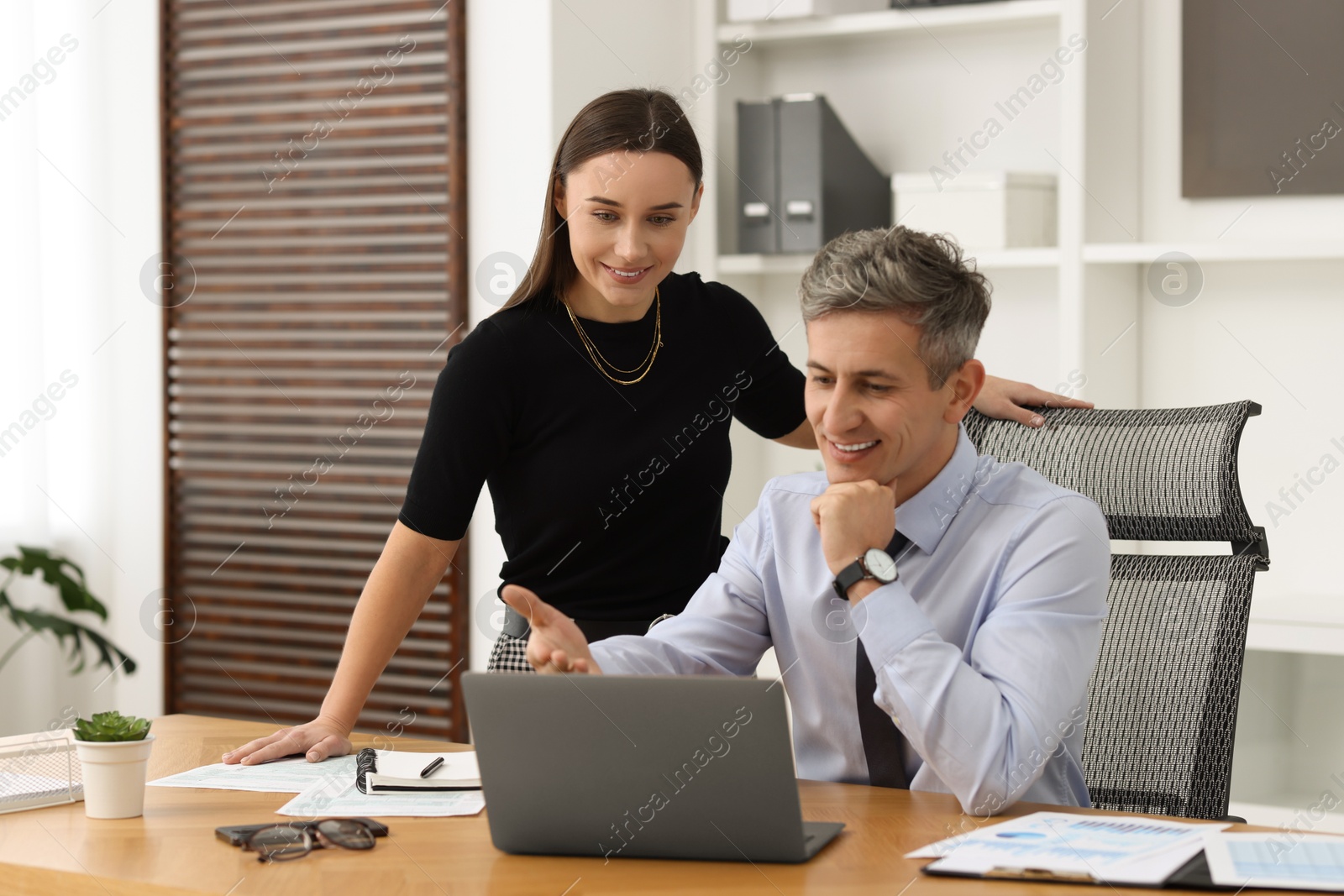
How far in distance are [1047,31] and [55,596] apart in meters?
2.93

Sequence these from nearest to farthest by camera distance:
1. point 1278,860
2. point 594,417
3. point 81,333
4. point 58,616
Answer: point 1278,860
point 594,417
point 58,616
point 81,333

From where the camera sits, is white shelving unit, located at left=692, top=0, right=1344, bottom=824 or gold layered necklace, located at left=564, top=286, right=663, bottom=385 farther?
white shelving unit, located at left=692, top=0, right=1344, bottom=824

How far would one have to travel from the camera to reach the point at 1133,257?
9.76 feet

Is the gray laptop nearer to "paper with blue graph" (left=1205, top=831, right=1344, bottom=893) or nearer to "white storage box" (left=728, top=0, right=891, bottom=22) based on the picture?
"paper with blue graph" (left=1205, top=831, right=1344, bottom=893)

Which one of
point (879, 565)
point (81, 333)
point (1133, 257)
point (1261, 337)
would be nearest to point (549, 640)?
point (879, 565)

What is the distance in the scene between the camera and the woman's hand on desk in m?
1.66

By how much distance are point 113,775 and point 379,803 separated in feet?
0.89

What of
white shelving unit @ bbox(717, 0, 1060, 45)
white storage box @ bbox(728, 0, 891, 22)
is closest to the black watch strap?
white shelving unit @ bbox(717, 0, 1060, 45)

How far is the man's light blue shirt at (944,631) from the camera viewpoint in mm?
1367

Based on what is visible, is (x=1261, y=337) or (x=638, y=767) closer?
(x=638, y=767)

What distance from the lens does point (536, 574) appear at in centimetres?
207

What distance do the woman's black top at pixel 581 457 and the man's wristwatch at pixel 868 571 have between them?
61cm

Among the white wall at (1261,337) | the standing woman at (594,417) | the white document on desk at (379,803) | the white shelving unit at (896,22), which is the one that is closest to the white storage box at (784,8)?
the white shelving unit at (896,22)

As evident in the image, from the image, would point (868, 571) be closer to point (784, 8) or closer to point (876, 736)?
point (876, 736)
